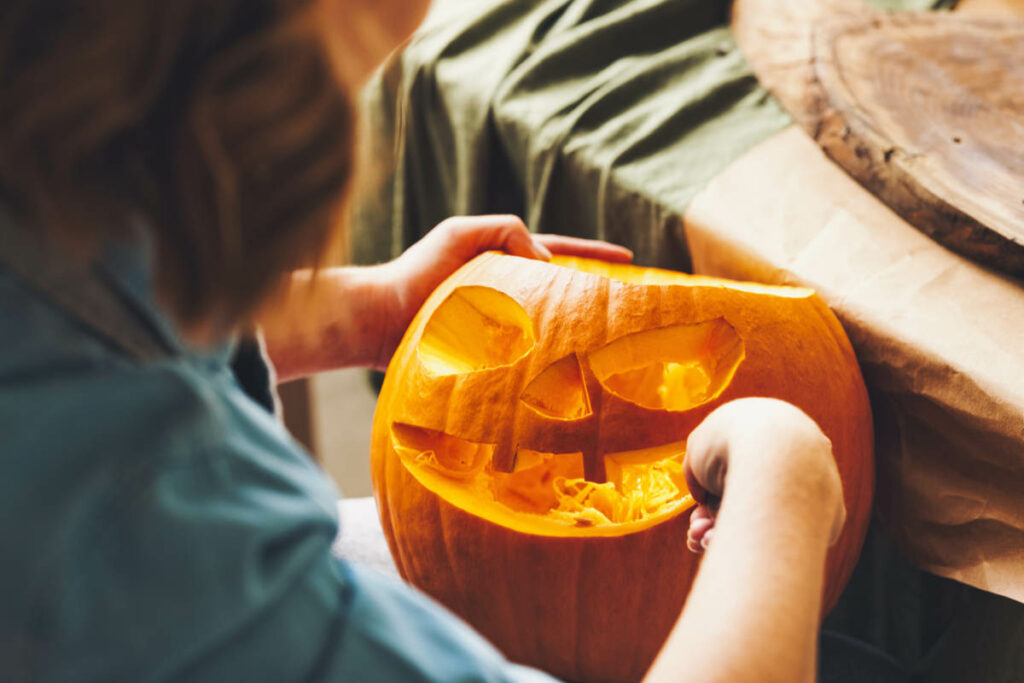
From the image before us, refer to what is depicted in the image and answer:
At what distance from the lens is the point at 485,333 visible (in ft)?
2.31

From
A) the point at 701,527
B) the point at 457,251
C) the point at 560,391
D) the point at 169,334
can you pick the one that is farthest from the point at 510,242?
the point at 169,334

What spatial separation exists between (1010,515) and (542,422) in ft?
1.13

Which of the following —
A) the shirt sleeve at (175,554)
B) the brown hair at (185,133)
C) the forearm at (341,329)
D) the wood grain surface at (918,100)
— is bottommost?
the forearm at (341,329)

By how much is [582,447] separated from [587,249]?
0.23 m

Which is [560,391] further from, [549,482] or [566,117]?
[566,117]

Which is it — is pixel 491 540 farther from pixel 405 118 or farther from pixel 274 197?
pixel 405 118

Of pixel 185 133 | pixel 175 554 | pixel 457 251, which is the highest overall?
pixel 185 133

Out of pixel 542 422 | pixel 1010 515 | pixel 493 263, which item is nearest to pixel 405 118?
pixel 493 263

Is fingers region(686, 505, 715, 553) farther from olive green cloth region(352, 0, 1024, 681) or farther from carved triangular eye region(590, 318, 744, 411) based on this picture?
olive green cloth region(352, 0, 1024, 681)

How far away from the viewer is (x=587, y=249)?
79 cm

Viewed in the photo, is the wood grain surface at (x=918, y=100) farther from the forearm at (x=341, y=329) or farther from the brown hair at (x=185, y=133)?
the brown hair at (x=185, y=133)

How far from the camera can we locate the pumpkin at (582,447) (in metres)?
0.62

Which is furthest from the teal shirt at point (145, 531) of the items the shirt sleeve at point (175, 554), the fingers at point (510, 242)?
the fingers at point (510, 242)

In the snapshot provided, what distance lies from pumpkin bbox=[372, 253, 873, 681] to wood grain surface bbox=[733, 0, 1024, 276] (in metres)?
0.13
